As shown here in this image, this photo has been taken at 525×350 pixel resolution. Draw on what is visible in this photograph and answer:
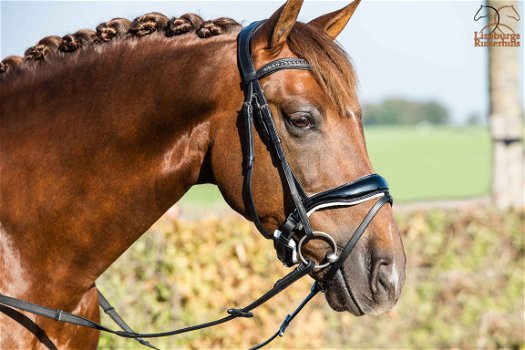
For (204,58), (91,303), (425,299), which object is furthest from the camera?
(425,299)

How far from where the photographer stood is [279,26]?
9.47 ft

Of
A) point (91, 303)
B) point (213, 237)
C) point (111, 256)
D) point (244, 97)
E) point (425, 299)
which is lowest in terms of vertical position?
point (425, 299)

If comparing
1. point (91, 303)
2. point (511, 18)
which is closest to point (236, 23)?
point (91, 303)

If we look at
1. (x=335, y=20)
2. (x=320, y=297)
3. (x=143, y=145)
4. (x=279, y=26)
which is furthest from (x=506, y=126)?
(x=143, y=145)

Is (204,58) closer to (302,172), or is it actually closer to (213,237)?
(302,172)

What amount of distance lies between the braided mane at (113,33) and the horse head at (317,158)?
0.33 metres

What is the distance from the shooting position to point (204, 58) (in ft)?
9.87

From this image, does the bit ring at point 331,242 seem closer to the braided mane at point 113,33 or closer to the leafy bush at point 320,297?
the braided mane at point 113,33

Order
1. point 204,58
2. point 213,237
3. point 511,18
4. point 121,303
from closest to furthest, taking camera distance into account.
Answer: point 204,58 < point 121,303 < point 213,237 < point 511,18

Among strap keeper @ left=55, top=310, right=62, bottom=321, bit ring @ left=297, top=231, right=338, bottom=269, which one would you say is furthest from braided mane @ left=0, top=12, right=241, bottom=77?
strap keeper @ left=55, top=310, right=62, bottom=321

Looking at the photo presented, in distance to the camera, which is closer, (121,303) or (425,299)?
(121,303)

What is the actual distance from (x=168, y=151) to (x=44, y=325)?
965 mm

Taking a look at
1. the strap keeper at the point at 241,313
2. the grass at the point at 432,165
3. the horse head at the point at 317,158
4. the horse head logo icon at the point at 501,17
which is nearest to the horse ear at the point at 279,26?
the horse head at the point at 317,158

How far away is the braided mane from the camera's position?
312 centimetres
